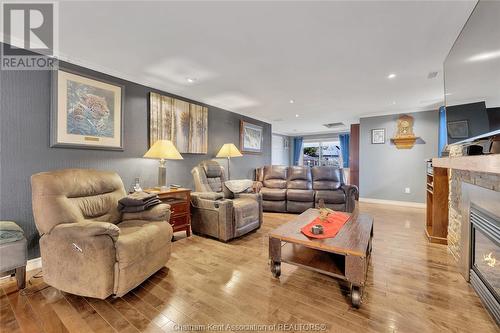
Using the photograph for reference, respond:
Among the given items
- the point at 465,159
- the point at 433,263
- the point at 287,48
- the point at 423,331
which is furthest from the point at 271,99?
the point at 423,331

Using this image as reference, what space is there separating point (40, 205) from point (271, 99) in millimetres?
3583

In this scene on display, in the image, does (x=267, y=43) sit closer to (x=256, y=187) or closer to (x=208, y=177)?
(x=208, y=177)

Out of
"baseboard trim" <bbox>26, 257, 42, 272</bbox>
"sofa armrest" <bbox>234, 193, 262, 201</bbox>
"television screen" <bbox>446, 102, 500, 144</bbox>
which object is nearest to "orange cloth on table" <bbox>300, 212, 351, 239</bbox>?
"sofa armrest" <bbox>234, 193, 262, 201</bbox>

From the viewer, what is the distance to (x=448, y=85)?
87.9 inches

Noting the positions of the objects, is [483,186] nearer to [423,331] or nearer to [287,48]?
[423,331]

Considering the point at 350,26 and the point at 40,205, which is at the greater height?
the point at 350,26

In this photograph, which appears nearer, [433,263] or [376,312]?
[376,312]

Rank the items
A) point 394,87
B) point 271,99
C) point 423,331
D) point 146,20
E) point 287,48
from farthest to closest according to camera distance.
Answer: point 271,99 → point 394,87 → point 287,48 → point 146,20 → point 423,331

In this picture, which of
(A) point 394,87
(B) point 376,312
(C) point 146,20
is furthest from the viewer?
(A) point 394,87

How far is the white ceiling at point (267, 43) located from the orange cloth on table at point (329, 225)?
6.00 feet

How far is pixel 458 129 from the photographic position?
6.73 feet

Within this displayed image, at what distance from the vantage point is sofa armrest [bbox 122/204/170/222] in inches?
85.4

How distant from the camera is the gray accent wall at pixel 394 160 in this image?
483 centimetres

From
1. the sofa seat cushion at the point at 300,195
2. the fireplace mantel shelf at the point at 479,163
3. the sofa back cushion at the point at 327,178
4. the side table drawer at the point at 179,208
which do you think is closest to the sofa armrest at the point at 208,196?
the side table drawer at the point at 179,208
